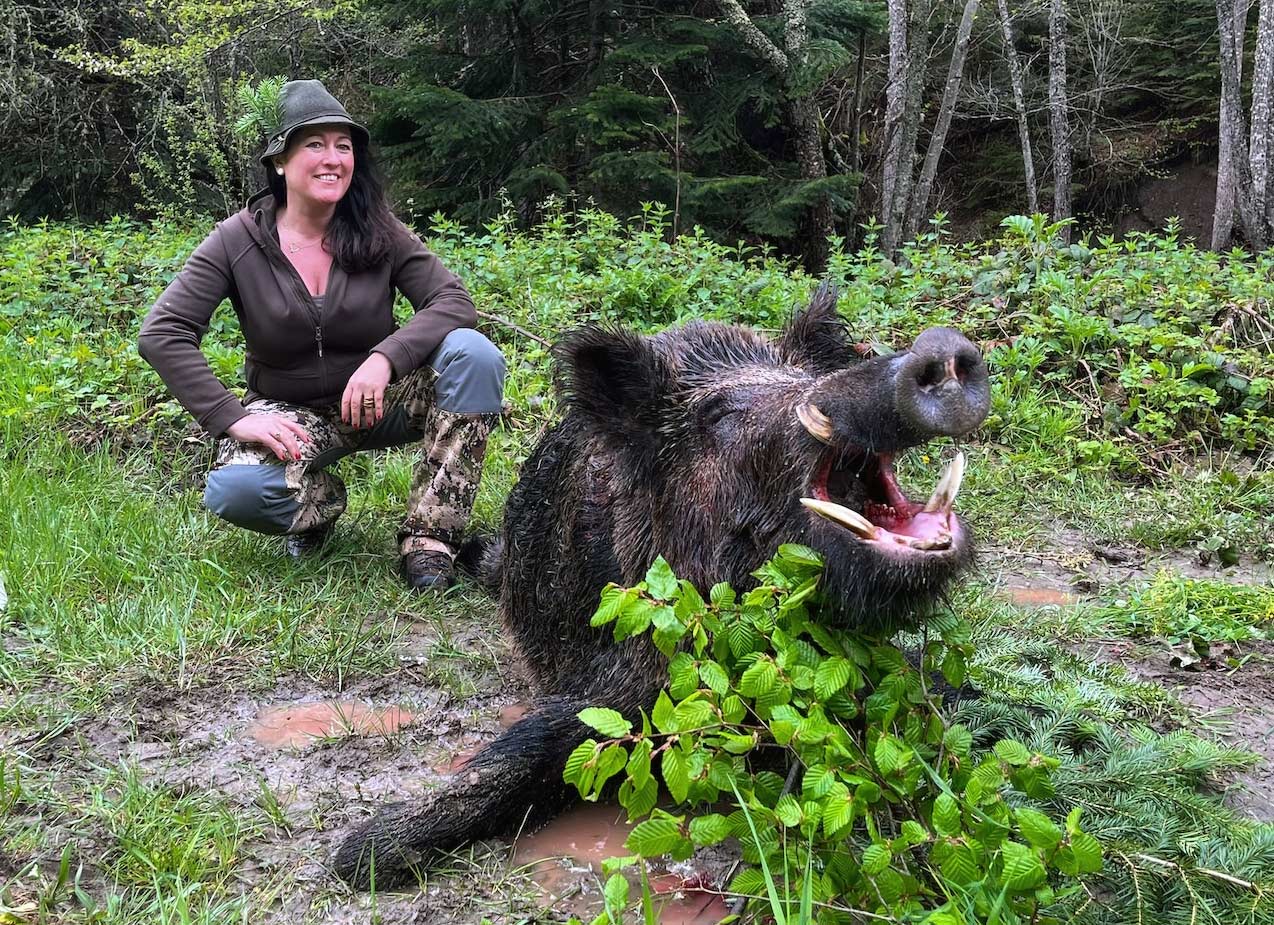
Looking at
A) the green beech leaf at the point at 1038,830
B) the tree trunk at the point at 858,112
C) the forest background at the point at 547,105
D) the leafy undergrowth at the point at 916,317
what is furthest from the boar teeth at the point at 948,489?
the tree trunk at the point at 858,112

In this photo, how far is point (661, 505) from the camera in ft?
9.03

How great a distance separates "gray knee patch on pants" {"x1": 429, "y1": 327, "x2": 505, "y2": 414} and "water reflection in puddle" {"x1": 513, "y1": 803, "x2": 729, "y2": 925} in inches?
74.4

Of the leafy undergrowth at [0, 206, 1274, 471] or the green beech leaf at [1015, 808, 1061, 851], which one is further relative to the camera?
the leafy undergrowth at [0, 206, 1274, 471]

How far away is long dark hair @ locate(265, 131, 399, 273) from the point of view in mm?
4035

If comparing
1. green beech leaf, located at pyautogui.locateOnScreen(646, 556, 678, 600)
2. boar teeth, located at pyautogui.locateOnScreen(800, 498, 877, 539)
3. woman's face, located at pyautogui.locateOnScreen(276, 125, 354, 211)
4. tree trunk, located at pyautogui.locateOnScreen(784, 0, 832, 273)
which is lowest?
green beech leaf, located at pyautogui.locateOnScreen(646, 556, 678, 600)

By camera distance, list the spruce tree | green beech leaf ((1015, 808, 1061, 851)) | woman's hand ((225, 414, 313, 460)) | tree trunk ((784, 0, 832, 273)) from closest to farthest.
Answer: green beech leaf ((1015, 808, 1061, 851)) < woman's hand ((225, 414, 313, 460)) < the spruce tree < tree trunk ((784, 0, 832, 273))

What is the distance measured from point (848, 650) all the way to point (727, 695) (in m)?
0.33

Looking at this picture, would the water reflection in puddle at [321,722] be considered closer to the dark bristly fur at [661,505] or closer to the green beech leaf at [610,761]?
the dark bristly fur at [661,505]

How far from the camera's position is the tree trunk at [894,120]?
13.2 metres

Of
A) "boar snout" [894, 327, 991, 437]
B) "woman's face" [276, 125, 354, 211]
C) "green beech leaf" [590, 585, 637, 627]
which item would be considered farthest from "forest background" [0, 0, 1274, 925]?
"woman's face" [276, 125, 354, 211]

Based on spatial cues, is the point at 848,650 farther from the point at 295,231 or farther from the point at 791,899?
the point at 295,231

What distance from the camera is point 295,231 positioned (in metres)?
4.09

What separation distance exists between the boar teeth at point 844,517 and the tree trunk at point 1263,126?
38.0 feet

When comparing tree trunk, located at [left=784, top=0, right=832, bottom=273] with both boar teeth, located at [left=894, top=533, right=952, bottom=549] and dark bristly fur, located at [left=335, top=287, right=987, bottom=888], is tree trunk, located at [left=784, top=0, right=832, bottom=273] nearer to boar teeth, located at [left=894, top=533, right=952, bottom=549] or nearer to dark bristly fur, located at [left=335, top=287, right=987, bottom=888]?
dark bristly fur, located at [left=335, top=287, right=987, bottom=888]
